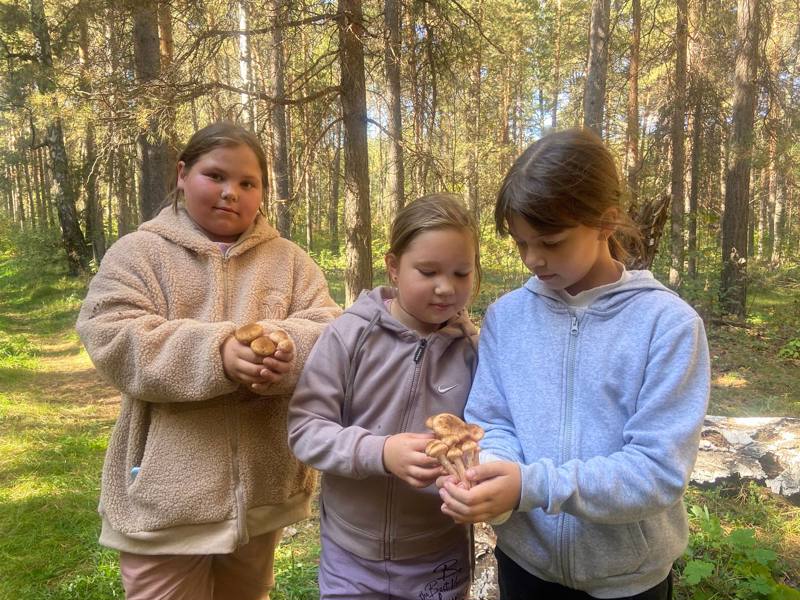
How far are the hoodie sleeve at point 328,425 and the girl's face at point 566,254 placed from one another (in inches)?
24.2

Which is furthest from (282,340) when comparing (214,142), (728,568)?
(728,568)

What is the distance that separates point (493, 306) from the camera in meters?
1.75

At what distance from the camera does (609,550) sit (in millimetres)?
1429

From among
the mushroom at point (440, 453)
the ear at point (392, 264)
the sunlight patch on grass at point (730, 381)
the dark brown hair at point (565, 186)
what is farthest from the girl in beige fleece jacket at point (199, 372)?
the sunlight patch on grass at point (730, 381)

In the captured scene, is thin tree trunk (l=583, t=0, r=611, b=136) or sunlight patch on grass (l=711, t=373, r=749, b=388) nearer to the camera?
sunlight patch on grass (l=711, t=373, r=749, b=388)

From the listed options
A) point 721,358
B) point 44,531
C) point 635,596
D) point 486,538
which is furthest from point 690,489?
point 721,358

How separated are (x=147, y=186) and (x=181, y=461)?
6479 mm

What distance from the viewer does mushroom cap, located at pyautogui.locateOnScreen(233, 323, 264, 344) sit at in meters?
1.54

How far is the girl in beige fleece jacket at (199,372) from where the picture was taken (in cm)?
158

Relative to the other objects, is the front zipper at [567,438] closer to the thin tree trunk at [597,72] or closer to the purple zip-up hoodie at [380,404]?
the purple zip-up hoodie at [380,404]

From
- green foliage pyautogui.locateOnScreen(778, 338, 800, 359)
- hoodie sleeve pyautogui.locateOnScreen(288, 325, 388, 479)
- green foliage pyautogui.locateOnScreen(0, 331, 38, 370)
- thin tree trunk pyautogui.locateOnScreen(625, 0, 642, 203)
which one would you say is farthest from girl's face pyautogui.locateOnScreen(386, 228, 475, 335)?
green foliage pyautogui.locateOnScreen(778, 338, 800, 359)

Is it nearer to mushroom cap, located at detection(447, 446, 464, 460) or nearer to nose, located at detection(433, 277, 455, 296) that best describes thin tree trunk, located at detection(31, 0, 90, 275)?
nose, located at detection(433, 277, 455, 296)

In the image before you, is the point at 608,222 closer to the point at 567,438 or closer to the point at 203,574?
the point at 567,438

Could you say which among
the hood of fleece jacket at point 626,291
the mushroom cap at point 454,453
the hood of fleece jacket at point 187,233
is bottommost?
the mushroom cap at point 454,453
